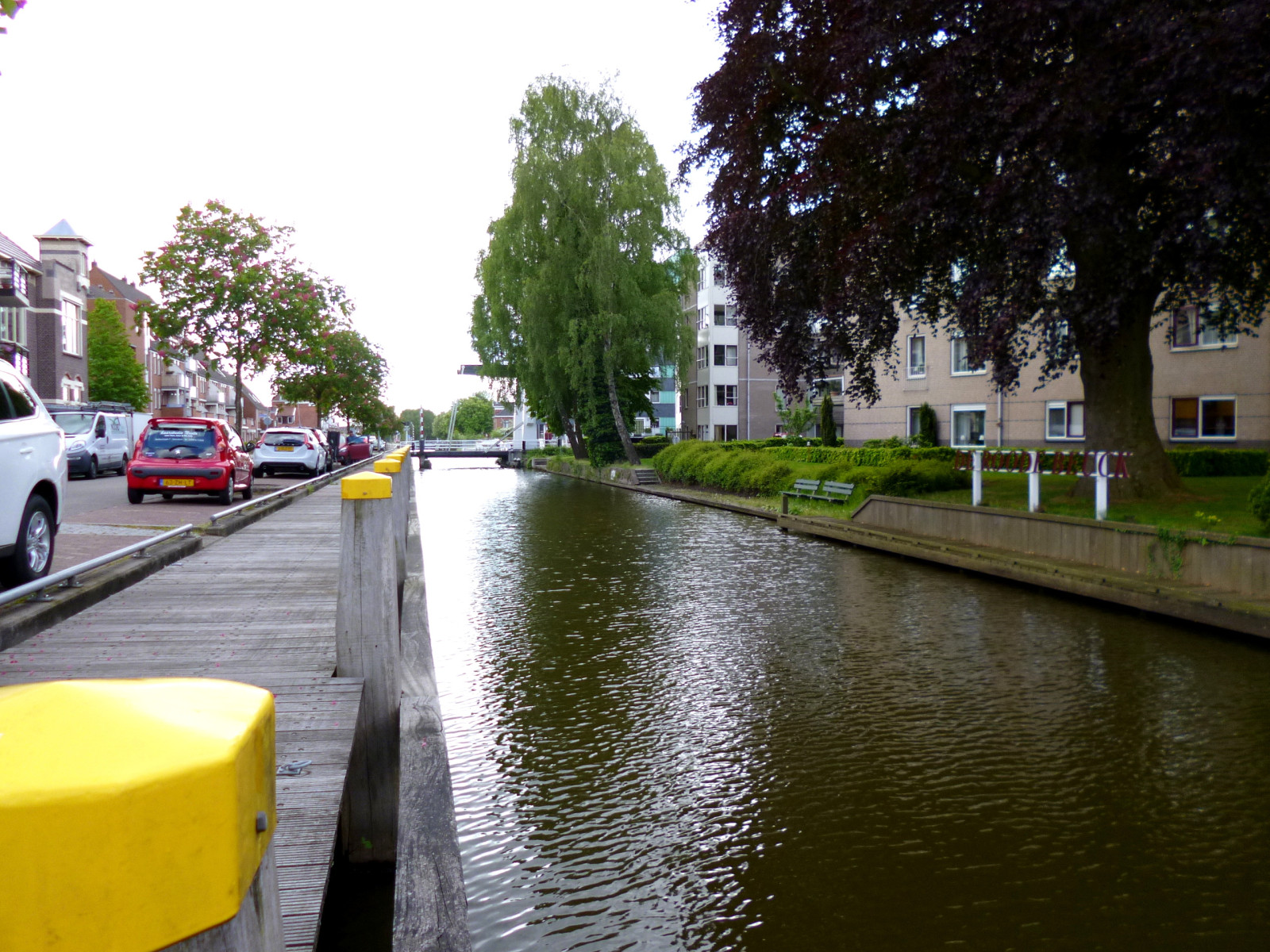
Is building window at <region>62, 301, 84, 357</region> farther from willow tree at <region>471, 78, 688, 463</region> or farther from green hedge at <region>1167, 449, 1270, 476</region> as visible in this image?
green hedge at <region>1167, 449, 1270, 476</region>

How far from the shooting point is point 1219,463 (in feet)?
81.3

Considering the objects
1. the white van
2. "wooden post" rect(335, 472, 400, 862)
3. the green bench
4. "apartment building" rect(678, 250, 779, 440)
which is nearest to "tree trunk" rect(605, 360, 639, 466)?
the green bench

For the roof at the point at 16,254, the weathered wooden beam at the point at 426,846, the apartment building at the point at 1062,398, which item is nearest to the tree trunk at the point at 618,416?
the apartment building at the point at 1062,398

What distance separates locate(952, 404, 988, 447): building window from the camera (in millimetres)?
36719

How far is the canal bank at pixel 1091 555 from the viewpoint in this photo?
9.86m

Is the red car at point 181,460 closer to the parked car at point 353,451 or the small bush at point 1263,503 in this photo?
the small bush at point 1263,503

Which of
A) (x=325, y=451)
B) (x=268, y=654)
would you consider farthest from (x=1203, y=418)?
(x=325, y=451)

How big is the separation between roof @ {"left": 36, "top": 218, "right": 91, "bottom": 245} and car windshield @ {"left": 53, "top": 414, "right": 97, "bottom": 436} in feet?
122

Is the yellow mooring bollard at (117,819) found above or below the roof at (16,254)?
below

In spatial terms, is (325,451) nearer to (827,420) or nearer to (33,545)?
(827,420)

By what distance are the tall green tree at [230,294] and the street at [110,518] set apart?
15.7ft

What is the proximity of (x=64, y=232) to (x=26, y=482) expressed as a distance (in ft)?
222

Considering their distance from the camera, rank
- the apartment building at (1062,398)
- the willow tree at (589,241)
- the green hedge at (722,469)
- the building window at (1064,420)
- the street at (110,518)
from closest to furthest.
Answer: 1. the street at (110,518)
2. the green hedge at (722,469)
3. the apartment building at (1062,398)
4. the building window at (1064,420)
5. the willow tree at (589,241)

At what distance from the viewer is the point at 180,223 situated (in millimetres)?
28891
